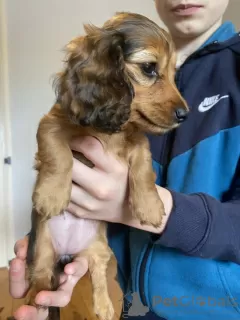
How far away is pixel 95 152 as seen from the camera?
99 centimetres

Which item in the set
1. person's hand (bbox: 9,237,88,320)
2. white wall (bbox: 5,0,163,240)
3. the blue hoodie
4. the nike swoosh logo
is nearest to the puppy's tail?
person's hand (bbox: 9,237,88,320)

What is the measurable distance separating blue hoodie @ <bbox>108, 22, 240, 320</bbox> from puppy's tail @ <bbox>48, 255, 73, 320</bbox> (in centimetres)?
18

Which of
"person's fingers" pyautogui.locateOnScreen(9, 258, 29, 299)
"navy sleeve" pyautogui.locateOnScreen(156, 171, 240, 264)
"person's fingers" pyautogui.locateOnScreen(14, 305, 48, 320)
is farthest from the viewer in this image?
"person's fingers" pyautogui.locateOnScreen(9, 258, 29, 299)

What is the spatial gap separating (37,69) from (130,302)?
243cm

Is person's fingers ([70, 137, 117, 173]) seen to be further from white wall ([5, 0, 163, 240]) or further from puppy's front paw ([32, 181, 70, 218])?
white wall ([5, 0, 163, 240])

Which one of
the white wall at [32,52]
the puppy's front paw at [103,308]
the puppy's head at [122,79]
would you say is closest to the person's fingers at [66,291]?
the puppy's front paw at [103,308]

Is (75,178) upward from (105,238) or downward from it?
upward

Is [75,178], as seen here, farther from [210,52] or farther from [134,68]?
[210,52]

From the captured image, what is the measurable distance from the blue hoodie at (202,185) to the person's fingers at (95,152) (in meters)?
0.16

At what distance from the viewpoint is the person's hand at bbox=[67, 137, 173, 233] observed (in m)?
0.95

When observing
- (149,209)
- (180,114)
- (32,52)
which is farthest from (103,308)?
(32,52)

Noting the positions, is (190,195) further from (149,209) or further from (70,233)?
(70,233)

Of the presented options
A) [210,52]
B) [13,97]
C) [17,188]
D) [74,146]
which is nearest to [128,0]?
[13,97]

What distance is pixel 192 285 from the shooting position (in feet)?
3.49
